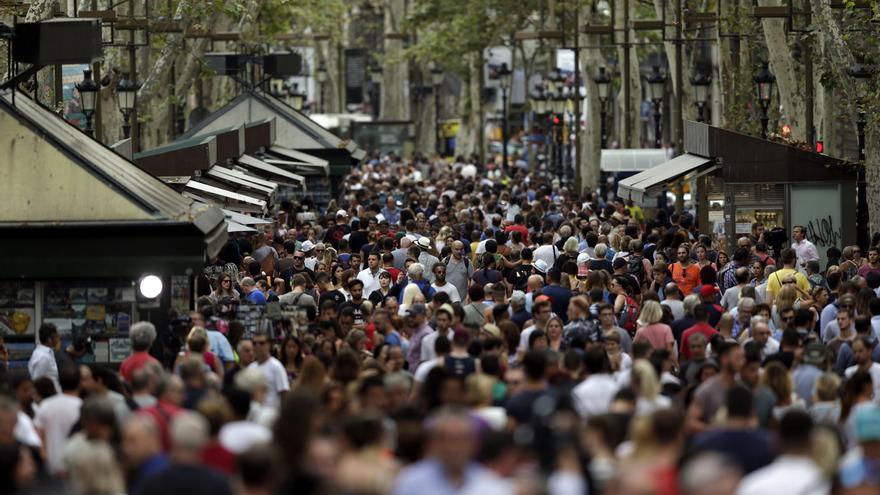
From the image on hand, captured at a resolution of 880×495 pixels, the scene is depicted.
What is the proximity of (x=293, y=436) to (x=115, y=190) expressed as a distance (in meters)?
7.22

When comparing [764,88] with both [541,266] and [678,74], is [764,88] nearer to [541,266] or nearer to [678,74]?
[678,74]

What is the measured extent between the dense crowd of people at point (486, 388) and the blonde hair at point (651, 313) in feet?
0.08

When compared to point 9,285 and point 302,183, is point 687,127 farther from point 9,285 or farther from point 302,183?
point 9,285

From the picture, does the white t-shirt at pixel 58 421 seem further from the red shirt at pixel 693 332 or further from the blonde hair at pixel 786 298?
the blonde hair at pixel 786 298

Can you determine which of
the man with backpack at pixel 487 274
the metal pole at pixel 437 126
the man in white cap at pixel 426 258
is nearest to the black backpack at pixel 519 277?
the man with backpack at pixel 487 274

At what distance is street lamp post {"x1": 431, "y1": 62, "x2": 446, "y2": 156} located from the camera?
80.9 metres

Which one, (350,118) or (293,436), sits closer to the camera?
(293,436)

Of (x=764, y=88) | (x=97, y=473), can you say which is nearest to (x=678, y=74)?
(x=764, y=88)

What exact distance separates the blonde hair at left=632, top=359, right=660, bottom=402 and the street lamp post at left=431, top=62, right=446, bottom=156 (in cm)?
6793

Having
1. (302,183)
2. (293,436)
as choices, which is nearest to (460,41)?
(302,183)

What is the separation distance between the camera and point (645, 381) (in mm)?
11445

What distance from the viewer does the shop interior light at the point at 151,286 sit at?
16172mm

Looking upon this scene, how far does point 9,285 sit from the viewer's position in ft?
53.2

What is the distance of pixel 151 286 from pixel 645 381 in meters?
5.95
